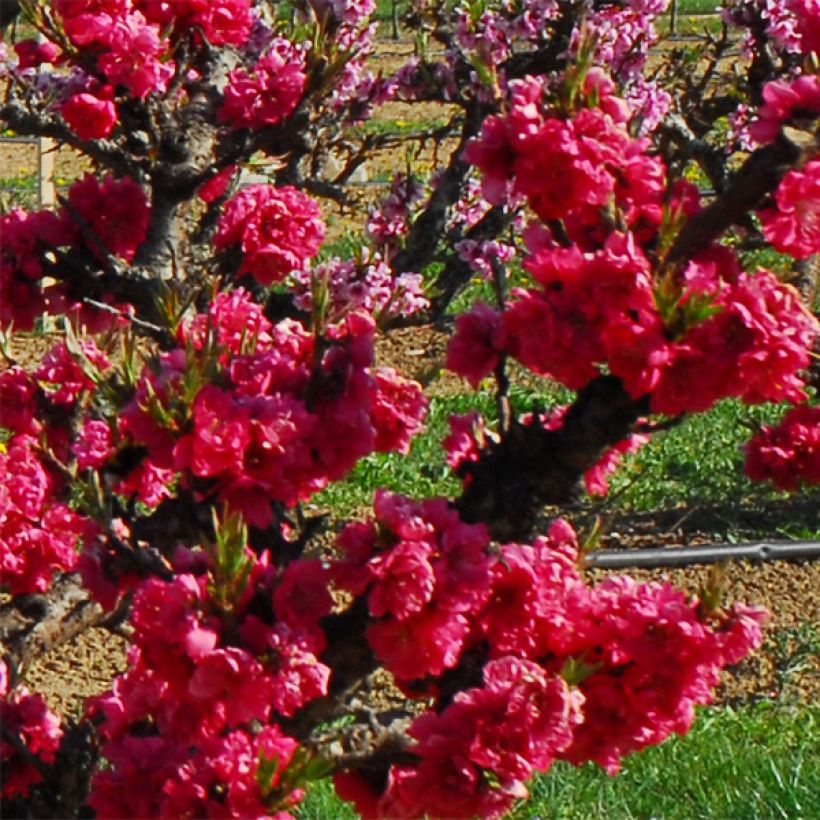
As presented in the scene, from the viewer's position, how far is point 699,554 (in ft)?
17.1

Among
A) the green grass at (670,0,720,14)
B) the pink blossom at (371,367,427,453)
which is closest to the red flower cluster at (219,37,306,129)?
the pink blossom at (371,367,427,453)

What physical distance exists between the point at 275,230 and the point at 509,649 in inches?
44.5

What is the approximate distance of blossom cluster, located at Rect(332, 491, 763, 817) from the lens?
6.58 ft

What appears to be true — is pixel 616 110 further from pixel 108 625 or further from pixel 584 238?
pixel 108 625

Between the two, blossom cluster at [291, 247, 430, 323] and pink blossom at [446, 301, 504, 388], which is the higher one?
pink blossom at [446, 301, 504, 388]

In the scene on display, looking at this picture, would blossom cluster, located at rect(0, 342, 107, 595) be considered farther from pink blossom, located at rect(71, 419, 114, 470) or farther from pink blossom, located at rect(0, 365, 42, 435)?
pink blossom, located at rect(71, 419, 114, 470)

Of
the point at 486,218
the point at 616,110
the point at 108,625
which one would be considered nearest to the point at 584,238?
the point at 616,110

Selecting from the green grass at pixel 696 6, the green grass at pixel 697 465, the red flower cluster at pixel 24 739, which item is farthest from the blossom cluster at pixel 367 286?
the green grass at pixel 696 6

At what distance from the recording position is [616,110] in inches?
84.7

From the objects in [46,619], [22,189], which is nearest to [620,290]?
[46,619]

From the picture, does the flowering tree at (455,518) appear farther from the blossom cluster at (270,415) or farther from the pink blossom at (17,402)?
the pink blossom at (17,402)

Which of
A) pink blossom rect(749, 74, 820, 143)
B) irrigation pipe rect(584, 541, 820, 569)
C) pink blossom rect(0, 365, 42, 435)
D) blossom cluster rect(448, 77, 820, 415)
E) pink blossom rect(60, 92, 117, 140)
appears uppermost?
pink blossom rect(749, 74, 820, 143)

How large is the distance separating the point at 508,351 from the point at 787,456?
3.97ft

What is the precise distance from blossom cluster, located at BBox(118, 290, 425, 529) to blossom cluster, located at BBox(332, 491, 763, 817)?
0.10m
